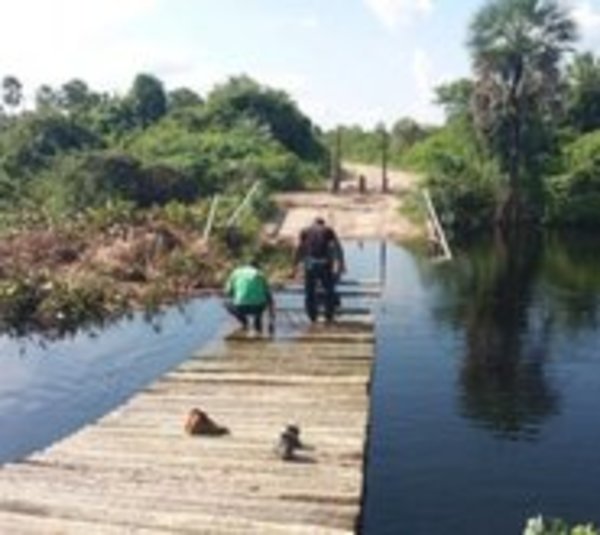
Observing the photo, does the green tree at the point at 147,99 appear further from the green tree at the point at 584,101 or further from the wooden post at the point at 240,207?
the wooden post at the point at 240,207

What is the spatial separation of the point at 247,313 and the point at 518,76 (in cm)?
3888

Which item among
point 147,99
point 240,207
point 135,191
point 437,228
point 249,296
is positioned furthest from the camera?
point 147,99

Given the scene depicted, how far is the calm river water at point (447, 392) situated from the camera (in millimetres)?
18469

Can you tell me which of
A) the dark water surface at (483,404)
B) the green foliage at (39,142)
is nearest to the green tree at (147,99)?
the green foliage at (39,142)

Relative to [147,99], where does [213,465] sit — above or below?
below

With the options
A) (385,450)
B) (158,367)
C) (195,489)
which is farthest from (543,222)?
(195,489)

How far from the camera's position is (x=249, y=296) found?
24953mm

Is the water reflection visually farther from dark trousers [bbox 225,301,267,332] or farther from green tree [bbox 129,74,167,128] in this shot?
green tree [bbox 129,74,167,128]

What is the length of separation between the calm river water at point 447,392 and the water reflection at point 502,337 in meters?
0.05

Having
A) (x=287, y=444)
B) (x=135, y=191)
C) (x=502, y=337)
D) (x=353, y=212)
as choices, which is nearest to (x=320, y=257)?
(x=502, y=337)

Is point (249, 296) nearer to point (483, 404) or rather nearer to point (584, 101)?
point (483, 404)

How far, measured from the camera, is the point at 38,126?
68.8 meters

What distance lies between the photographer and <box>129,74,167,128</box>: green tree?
86.7 metres

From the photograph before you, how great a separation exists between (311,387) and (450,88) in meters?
46.0
